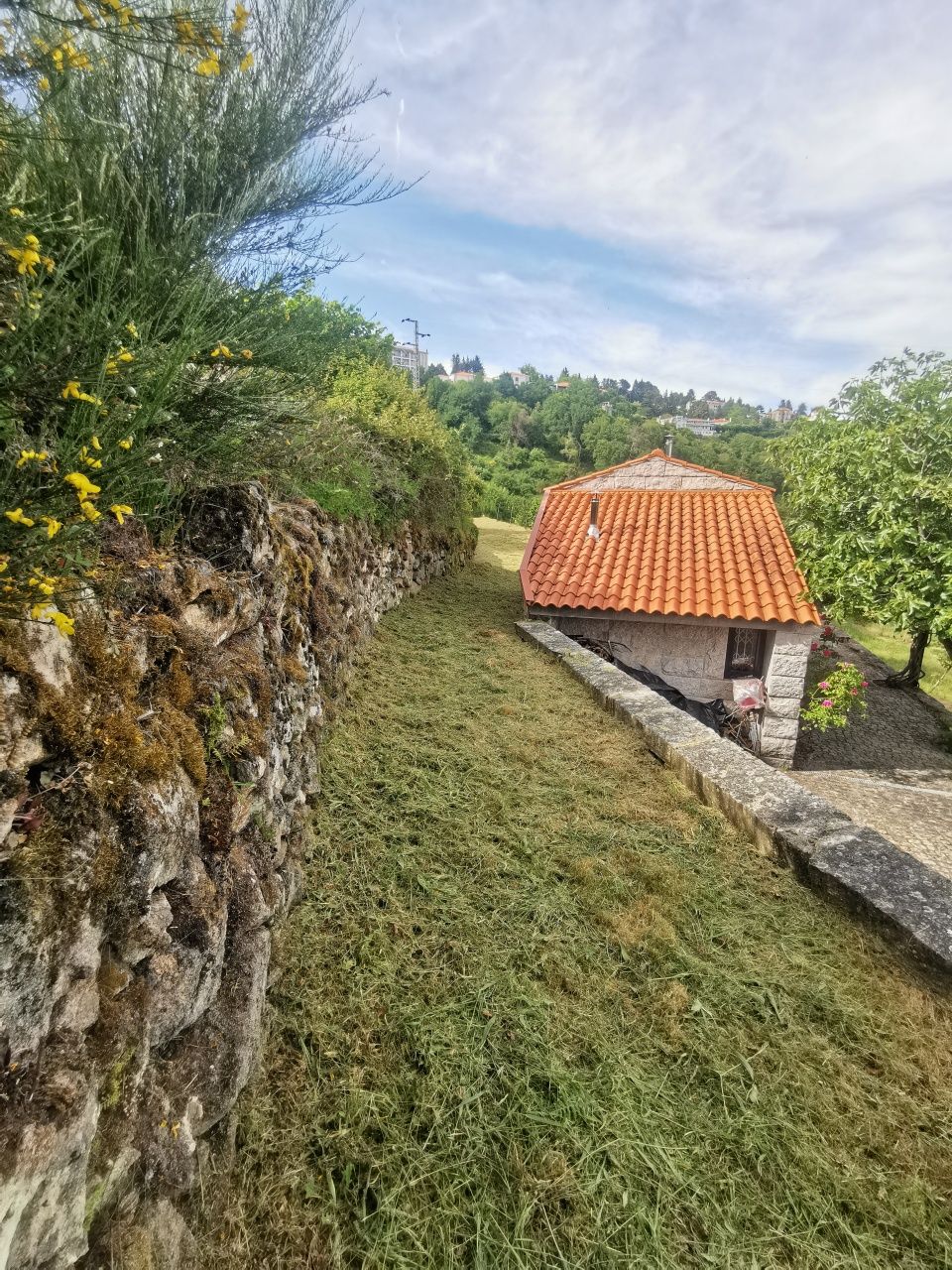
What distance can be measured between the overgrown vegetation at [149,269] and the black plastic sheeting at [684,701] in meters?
5.13

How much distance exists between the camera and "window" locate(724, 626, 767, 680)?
30.7 feet

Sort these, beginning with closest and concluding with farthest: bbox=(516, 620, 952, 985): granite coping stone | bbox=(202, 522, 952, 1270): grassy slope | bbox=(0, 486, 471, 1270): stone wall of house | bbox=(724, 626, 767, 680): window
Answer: bbox=(0, 486, 471, 1270): stone wall of house
bbox=(202, 522, 952, 1270): grassy slope
bbox=(516, 620, 952, 985): granite coping stone
bbox=(724, 626, 767, 680): window

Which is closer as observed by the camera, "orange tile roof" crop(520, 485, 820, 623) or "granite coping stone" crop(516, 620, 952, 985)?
"granite coping stone" crop(516, 620, 952, 985)

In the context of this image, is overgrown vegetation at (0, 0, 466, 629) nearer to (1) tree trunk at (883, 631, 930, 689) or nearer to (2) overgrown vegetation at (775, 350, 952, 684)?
(2) overgrown vegetation at (775, 350, 952, 684)

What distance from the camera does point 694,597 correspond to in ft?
29.6

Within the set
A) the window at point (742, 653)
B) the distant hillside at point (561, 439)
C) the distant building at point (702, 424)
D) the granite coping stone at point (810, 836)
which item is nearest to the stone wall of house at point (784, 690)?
the window at point (742, 653)

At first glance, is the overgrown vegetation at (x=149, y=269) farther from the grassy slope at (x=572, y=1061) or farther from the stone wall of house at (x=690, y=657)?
the stone wall of house at (x=690, y=657)

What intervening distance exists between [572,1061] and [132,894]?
64.7 inches

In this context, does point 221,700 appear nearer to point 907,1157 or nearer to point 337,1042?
point 337,1042

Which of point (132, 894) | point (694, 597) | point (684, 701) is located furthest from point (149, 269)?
point (684, 701)

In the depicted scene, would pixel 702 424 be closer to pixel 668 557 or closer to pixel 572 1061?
pixel 668 557

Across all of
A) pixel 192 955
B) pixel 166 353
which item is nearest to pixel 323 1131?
pixel 192 955

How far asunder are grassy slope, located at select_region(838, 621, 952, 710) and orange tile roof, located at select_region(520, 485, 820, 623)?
→ 17.6ft

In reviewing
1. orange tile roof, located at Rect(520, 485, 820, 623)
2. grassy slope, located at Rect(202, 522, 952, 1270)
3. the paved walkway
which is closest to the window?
orange tile roof, located at Rect(520, 485, 820, 623)
